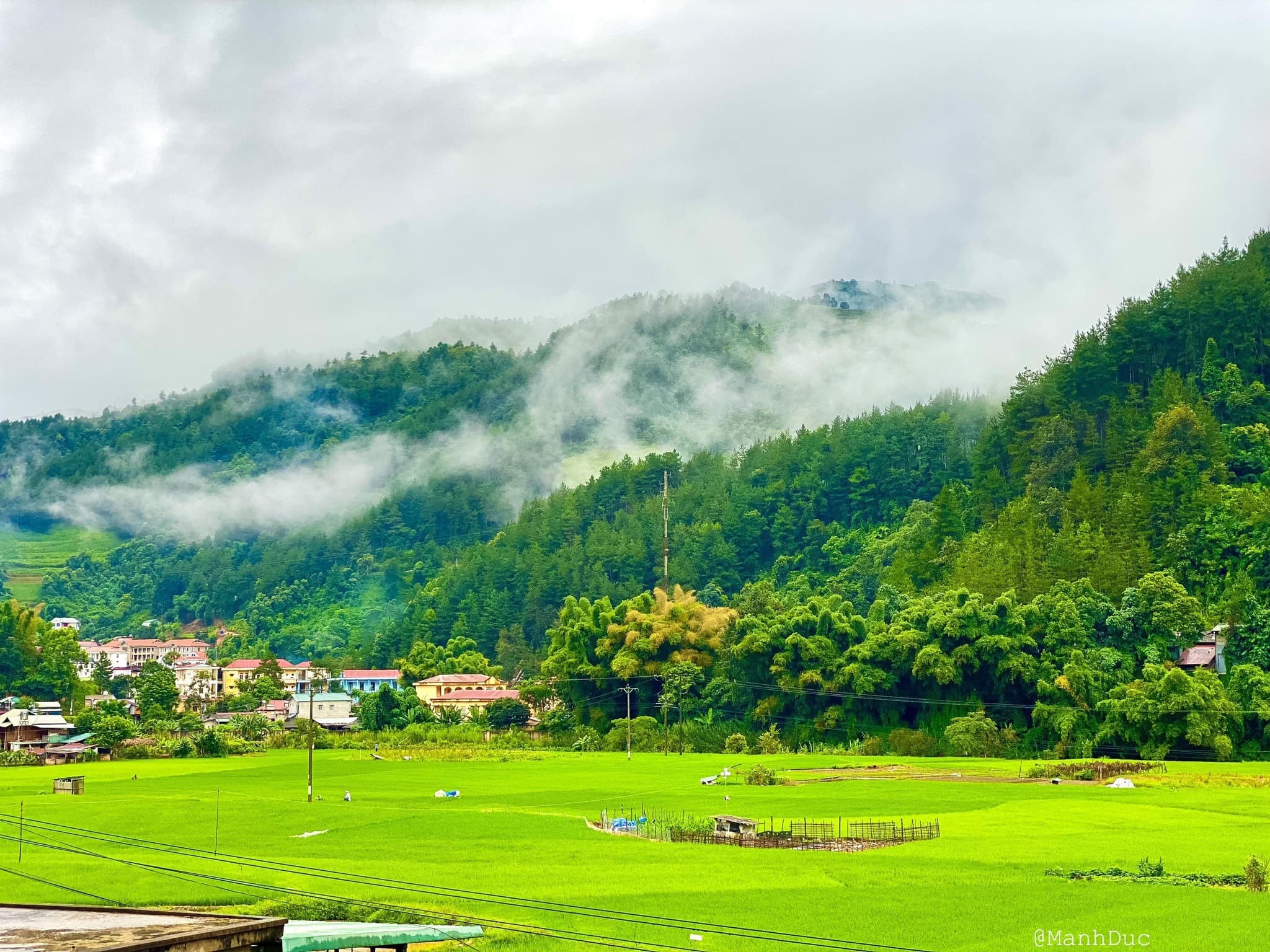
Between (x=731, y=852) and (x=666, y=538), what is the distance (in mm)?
95514

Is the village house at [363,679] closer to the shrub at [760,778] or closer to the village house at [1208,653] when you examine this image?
the shrub at [760,778]

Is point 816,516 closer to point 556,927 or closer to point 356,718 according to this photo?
point 356,718

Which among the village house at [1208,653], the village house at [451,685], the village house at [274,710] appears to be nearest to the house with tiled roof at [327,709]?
the village house at [274,710]

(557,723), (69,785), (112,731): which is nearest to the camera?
(69,785)

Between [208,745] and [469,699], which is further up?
[469,699]

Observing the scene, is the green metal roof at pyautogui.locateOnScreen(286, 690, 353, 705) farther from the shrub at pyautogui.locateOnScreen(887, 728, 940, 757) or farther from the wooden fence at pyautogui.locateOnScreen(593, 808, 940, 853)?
the wooden fence at pyautogui.locateOnScreen(593, 808, 940, 853)

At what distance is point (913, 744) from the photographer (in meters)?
70.2

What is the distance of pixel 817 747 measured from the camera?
246ft

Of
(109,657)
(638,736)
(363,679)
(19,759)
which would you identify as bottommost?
(638,736)

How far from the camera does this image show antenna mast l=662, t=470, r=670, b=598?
123000 millimetres

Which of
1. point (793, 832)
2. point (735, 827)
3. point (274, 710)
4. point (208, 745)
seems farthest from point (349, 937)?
point (274, 710)

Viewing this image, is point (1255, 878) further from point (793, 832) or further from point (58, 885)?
point (58, 885)

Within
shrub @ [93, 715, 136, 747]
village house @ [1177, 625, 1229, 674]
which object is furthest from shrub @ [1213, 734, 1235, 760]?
shrub @ [93, 715, 136, 747]

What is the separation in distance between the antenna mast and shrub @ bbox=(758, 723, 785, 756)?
40.8 meters
